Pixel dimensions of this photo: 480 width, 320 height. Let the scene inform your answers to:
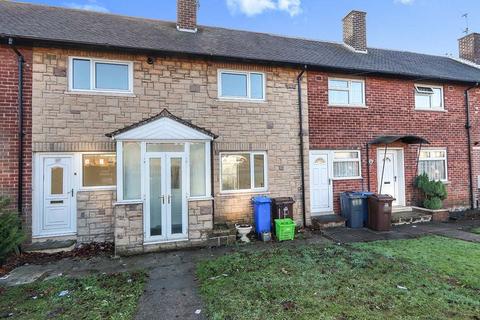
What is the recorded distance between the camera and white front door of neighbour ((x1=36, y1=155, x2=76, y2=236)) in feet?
23.7

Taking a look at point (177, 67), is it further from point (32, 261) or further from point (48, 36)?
point (32, 261)

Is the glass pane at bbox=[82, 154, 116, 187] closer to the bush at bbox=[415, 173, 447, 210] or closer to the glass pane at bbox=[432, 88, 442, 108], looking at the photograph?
the bush at bbox=[415, 173, 447, 210]

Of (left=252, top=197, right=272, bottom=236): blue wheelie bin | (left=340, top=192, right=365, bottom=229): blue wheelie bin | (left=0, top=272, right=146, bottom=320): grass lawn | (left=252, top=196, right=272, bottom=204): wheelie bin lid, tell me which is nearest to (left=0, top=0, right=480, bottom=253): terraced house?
(left=252, top=196, right=272, bottom=204): wheelie bin lid

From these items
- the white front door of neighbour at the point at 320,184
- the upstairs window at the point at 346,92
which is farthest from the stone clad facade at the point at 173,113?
the upstairs window at the point at 346,92

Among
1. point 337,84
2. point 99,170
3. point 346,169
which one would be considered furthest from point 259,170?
point 99,170

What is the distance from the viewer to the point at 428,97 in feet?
37.6

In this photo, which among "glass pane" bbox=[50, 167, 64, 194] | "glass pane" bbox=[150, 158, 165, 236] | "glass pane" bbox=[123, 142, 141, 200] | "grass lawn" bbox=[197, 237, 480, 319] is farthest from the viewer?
"glass pane" bbox=[50, 167, 64, 194]

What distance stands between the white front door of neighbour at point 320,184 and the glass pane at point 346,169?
34 cm

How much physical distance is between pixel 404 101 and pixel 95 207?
463 inches

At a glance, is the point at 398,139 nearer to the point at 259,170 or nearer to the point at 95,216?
the point at 259,170

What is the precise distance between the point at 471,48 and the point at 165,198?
17.6 metres

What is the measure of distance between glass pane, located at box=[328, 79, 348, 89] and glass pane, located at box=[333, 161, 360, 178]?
2.84m

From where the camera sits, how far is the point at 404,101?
10906 millimetres

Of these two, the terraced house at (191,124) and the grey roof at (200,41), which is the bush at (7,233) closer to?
the terraced house at (191,124)
